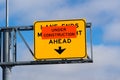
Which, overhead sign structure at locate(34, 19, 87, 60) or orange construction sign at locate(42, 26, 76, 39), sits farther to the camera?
orange construction sign at locate(42, 26, 76, 39)

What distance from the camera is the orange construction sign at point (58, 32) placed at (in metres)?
38.0

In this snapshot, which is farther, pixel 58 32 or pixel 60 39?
pixel 58 32

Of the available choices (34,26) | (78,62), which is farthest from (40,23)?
(78,62)

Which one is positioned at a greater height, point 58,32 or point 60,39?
point 58,32

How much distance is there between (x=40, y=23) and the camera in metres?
38.5

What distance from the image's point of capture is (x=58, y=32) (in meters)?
38.3

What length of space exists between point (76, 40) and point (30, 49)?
2.79m

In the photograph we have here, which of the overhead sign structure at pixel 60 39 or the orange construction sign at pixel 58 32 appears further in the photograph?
the orange construction sign at pixel 58 32

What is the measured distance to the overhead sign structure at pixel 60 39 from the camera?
1491 inches

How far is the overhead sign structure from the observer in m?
37.9

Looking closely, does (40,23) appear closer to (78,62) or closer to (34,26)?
(34,26)

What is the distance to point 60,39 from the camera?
3816cm

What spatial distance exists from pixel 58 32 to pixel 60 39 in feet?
1.41

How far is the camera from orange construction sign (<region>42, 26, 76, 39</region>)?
3803 centimetres
